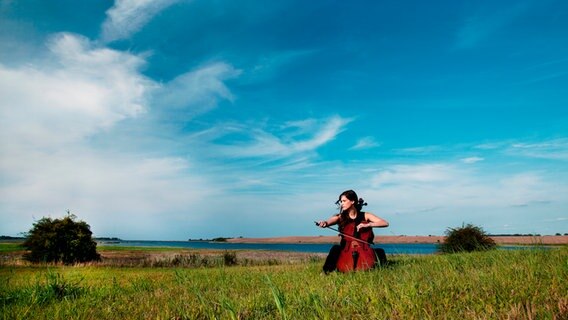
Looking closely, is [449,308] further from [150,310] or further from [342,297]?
[150,310]

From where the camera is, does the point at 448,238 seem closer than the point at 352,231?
No

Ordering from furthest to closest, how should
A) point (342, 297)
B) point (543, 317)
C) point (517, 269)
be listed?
1. point (517, 269)
2. point (342, 297)
3. point (543, 317)

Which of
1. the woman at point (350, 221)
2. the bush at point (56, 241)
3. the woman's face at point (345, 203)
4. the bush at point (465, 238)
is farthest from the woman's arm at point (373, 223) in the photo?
the bush at point (56, 241)

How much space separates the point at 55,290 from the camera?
6.41 meters

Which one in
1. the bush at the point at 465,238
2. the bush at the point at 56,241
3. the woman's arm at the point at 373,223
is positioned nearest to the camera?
the woman's arm at the point at 373,223

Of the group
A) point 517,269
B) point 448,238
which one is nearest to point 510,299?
point 517,269

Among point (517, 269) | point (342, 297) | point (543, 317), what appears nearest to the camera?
point (543, 317)

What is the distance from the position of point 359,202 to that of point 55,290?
707 cm

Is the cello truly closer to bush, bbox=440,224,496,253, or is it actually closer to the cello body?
the cello body

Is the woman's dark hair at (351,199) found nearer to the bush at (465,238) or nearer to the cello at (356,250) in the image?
the cello at (356,250)

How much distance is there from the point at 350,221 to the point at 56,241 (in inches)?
1362

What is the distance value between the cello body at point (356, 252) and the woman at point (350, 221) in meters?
0.04

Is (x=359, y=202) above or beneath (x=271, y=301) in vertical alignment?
above

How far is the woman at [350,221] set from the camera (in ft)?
31.6
